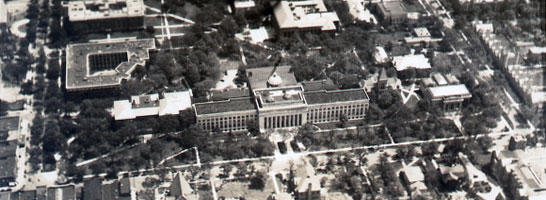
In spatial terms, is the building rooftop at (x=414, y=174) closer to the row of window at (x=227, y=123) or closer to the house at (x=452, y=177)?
the house at (x=452, y=177)

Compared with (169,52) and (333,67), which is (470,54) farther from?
(169,52)

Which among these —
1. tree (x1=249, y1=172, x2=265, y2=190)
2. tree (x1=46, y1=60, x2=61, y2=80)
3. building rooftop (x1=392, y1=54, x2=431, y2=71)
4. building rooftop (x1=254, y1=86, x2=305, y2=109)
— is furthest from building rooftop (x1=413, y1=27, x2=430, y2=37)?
tree (x1=46, y1=60, x2=61, y2=80)

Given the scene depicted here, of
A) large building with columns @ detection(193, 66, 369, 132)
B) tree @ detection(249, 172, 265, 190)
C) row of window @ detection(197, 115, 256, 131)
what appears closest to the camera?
tree @ detection(249, 172, 265, 190)

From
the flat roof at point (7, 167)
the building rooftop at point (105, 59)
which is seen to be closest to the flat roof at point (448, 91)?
the building rooftop at point (105, 59)

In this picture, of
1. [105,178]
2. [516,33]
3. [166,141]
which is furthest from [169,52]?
[516,33]

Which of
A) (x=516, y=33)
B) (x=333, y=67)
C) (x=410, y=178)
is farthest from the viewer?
(x=516, y=33)

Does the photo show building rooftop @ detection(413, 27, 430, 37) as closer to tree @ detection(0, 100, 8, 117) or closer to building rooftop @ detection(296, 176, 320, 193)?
building rooftop @ detection(296, 176, 320, 193)
